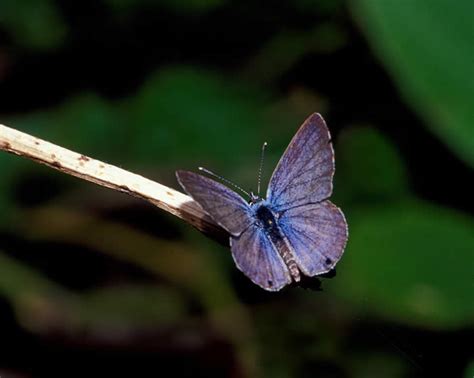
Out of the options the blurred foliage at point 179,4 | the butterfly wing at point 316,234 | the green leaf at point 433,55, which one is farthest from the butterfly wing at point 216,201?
the blurred foliage at point 179,4

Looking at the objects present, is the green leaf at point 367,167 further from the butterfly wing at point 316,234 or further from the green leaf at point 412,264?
the butterfly wing at point 316,234

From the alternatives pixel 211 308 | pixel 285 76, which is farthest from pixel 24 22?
pixel 211 308

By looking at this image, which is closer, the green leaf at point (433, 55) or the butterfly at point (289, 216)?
the butterfly at point (289, 216)

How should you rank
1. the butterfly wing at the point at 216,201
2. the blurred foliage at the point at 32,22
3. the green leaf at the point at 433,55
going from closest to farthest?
the butterfly wing at the point at 216,201, the green leaf at the point at 433,55, the blurred foliage at the point at 32,22

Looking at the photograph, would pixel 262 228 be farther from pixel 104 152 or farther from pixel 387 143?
pixel 104 152

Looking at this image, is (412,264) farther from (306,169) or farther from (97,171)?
(97,171)

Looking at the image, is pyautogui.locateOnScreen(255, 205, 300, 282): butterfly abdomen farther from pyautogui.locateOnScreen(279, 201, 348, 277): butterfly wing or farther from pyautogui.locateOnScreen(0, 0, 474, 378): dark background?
pyautogui.locateOnScreen(0, 0, 474, 378): dark background

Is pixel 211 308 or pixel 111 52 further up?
pixel 111 52
